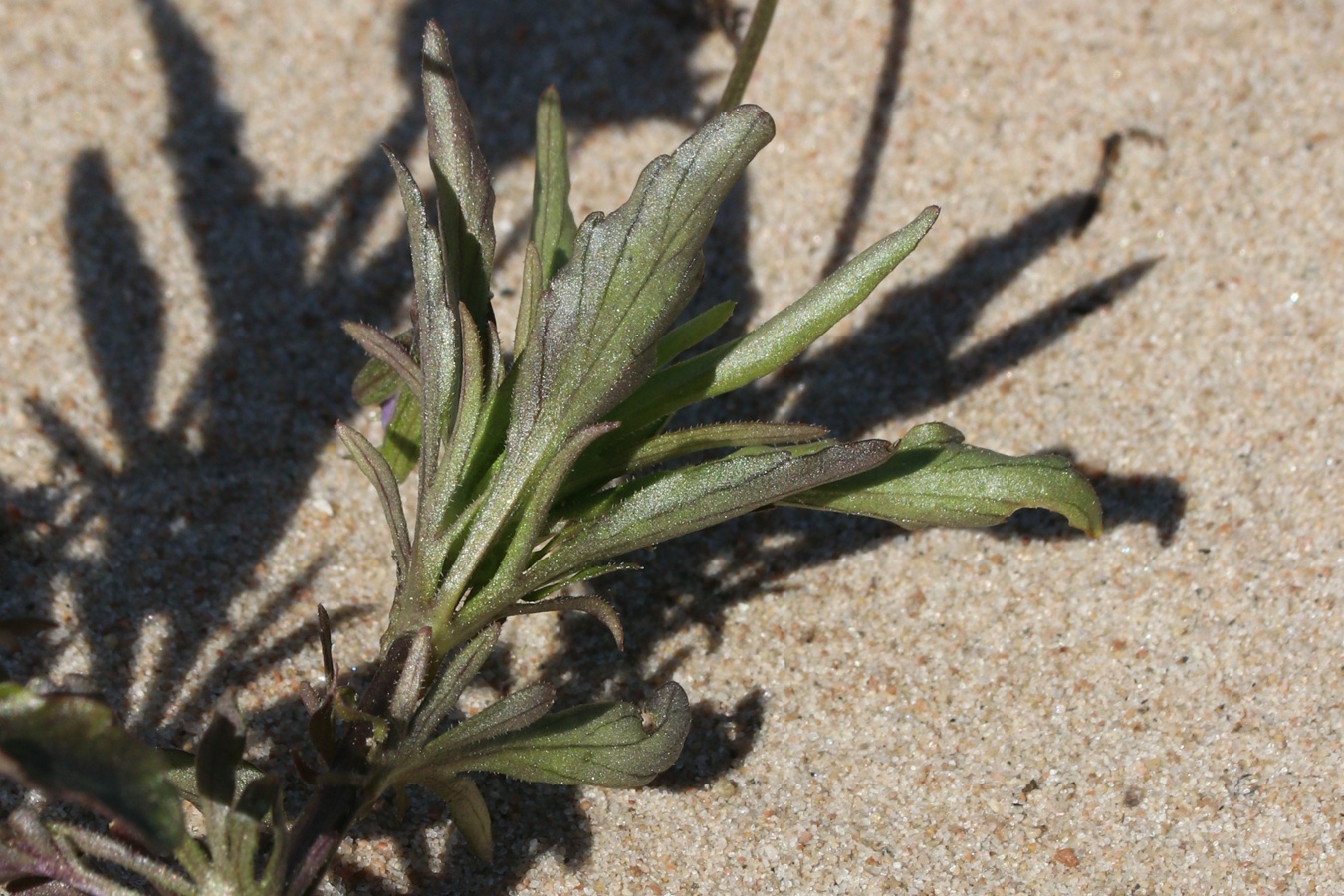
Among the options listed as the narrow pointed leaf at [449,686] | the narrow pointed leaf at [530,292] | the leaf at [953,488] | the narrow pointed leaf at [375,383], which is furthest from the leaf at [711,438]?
the narrow pointed leaf at [375,383]

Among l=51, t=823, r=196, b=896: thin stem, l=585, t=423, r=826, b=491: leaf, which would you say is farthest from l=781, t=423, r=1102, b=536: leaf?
l=51, t=823, r=196, b=896: thin stem

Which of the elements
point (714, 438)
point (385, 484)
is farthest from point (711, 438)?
point (385, 484)

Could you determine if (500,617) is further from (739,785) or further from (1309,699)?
(1309,699)

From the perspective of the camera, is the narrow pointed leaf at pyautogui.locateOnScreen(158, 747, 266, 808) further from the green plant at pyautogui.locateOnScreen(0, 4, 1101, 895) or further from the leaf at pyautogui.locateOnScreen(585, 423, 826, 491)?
the leaf at pyautogui.locateOnScreen(585, 423, 826, 491)

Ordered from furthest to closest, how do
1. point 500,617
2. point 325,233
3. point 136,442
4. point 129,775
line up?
point 325,233 → point 136,442 → point 500,617 → point 129,775

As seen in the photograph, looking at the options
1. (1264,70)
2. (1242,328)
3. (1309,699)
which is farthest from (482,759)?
(1264,70)

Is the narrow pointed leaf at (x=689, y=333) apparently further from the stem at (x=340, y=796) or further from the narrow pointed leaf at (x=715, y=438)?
the stem at (x=340, y=796)
